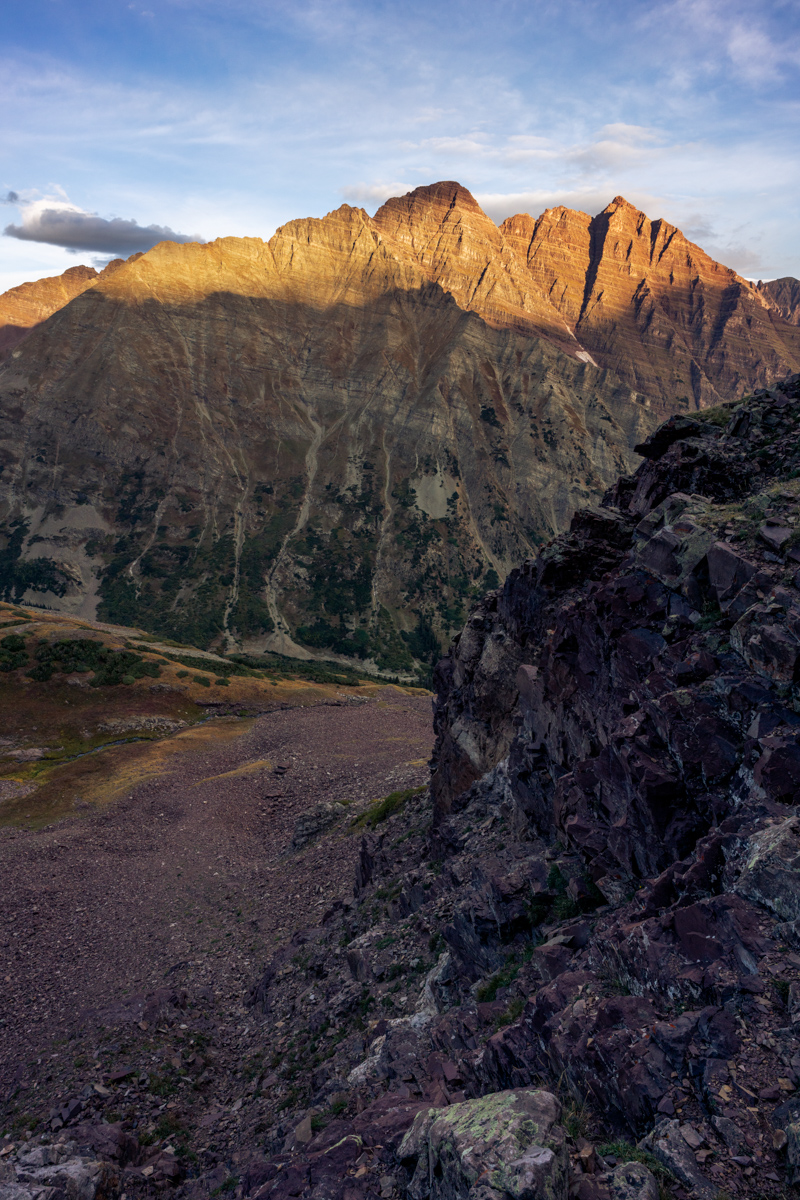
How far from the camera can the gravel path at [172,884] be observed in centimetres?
2184

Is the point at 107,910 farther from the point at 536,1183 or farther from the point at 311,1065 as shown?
the point at 536,1183

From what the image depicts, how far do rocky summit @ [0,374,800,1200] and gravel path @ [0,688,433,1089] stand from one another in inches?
25.9

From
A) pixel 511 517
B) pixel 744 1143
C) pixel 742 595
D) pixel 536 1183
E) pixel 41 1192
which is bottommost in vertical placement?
pixel 41 1192

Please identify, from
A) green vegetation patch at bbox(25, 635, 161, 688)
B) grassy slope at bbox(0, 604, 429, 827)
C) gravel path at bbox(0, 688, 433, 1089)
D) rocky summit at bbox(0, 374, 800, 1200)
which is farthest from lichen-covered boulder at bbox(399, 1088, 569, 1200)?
green vegetation patch at bbox(25, 635, 161, 688)

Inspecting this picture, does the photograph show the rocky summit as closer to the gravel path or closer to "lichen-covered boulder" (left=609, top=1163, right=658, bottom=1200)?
"lichen-covered boulder" (left=609, top=1163, right=658, bottom=1200)

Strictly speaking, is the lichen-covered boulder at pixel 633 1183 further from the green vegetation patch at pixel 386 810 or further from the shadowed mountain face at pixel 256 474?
the shadowed mountain face at pixel 256 474

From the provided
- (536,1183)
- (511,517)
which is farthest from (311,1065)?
(511,517)

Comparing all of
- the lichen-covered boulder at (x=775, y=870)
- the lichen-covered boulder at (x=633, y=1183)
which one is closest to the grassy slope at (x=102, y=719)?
the lichen-covered boulder at (x=633, y=1183)

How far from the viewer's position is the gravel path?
21.8 metres

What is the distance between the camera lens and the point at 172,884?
100 feet

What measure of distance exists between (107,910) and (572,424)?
644 feet

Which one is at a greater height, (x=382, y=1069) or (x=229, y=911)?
(x=382, y=1069)

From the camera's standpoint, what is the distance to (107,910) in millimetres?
27906

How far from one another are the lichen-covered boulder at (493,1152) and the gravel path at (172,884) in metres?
15.7
